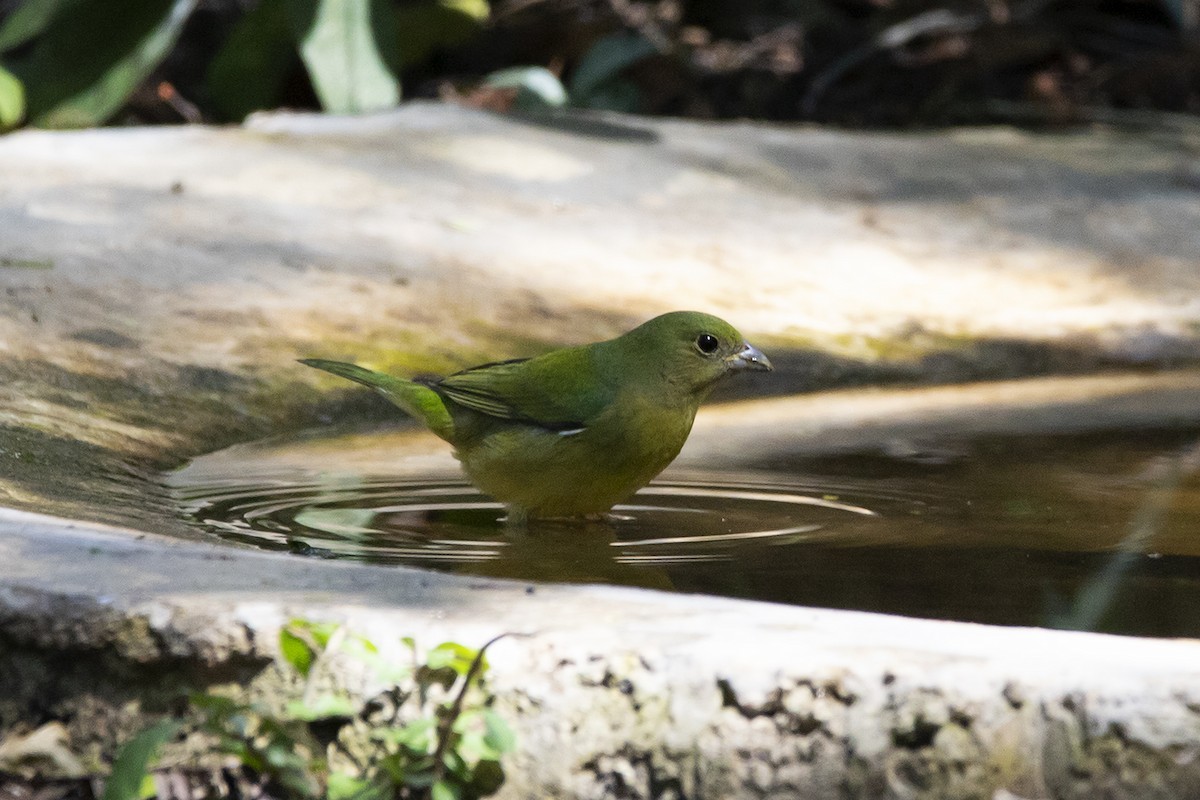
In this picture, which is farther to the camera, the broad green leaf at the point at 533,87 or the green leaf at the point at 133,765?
the broad green leaf at the point at 533,87

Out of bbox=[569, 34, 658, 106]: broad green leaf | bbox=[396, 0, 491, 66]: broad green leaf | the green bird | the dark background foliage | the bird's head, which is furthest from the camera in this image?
bbox=[569, 34, 658, 106]: broad green leaf

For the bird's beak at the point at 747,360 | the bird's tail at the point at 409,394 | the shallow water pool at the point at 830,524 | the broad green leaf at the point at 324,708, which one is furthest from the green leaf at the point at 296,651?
the bird's beak at the point at 747,360

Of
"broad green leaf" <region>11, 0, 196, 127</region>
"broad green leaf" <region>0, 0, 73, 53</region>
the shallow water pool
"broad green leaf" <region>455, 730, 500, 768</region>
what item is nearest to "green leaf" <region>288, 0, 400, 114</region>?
"broad green leaf" <region>11, 0, 196, 127</region>

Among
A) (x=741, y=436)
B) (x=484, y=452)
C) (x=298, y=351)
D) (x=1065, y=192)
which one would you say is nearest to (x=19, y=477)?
(x=484, y=452)

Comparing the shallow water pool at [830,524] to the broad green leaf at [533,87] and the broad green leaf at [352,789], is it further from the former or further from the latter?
the broad green leaf at [533,87]

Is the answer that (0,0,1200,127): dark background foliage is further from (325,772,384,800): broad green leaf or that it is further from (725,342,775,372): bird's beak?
(325,772,384,800): broad green leaf

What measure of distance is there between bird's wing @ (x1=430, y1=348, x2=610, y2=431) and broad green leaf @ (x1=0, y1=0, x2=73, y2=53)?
4.67 m

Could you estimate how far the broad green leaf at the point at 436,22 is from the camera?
9445 mm

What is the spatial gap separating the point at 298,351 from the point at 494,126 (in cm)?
321

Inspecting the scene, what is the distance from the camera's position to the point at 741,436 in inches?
190

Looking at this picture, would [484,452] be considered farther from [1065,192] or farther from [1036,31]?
[1036,31]

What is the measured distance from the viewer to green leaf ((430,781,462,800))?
2.21m

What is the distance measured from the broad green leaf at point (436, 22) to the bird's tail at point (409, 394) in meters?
5.42

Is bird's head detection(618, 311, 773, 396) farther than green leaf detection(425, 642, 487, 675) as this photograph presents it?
Yes
